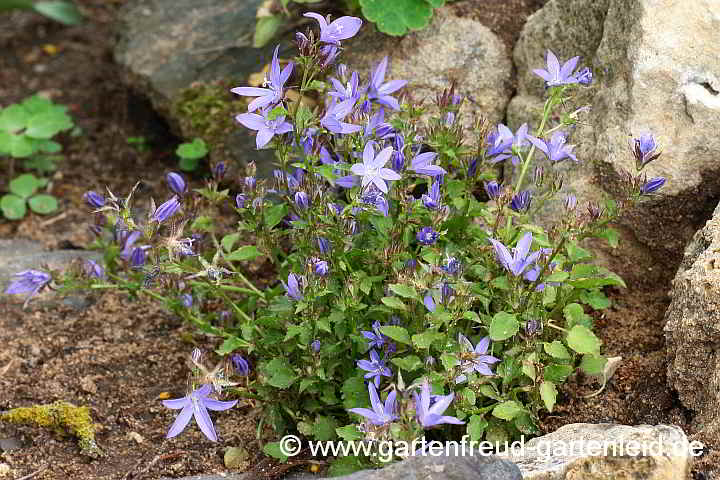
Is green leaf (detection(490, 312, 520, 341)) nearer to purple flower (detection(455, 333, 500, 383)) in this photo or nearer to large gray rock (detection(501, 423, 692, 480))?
purple flower (detection(455, 333, 500, 383))

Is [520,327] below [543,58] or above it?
below

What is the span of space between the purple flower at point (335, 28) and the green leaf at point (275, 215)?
64 cm

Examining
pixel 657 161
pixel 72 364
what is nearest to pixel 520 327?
pixel 657 161

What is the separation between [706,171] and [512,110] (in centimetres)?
89

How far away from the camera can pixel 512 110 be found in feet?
12.6

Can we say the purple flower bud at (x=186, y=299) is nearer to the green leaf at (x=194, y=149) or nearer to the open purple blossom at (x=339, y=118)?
the open purple blossom at (x=339, y=118)

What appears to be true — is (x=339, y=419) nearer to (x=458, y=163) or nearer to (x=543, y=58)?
(x=458, y=163)

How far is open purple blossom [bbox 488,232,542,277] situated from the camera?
2.71 metres

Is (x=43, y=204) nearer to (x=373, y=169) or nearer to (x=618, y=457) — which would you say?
(x=373, y=169)

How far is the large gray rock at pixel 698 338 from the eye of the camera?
2.81m

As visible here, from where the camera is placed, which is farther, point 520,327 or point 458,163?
point 458,163

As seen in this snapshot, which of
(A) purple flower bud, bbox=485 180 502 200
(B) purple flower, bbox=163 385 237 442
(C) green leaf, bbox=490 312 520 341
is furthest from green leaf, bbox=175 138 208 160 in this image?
(C) green leaf, bbox=490 312 520 341

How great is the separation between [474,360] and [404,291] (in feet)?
1.10

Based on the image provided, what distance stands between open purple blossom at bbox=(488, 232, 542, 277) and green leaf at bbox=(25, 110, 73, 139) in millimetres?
2841
